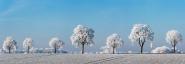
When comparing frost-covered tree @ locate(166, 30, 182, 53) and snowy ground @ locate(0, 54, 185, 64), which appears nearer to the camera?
snowy ground @ locate(0, 54, 185, 64)

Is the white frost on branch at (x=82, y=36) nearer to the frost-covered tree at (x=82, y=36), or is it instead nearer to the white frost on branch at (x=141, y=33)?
the frost-covered tree at (x=82, y=36)

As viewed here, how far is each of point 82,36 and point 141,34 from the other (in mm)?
24309

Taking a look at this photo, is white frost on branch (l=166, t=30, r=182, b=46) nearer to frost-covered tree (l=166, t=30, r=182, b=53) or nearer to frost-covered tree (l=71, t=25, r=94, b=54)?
frost-covered tree (l=166, t=30, r=182, b=53)

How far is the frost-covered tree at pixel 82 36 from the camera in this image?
588ft

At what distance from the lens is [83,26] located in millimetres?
190000

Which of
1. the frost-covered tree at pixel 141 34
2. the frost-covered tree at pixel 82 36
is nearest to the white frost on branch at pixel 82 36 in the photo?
the frost-covered tree at pixel 82 36

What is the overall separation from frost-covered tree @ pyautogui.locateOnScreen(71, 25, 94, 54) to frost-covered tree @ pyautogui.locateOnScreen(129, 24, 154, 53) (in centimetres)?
1683

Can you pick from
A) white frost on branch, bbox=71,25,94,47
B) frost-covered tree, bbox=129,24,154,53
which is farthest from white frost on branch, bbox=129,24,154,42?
white frost on branch, bbox=71,25,94,47

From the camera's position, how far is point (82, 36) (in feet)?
595

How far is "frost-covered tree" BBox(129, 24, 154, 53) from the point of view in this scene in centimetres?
17335

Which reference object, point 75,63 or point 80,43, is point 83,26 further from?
point 75,63

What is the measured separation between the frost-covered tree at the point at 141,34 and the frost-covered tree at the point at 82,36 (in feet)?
55.2

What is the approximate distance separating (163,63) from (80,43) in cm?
12941

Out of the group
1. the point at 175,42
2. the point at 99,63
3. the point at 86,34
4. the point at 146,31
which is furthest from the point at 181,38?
the point at 99,63
